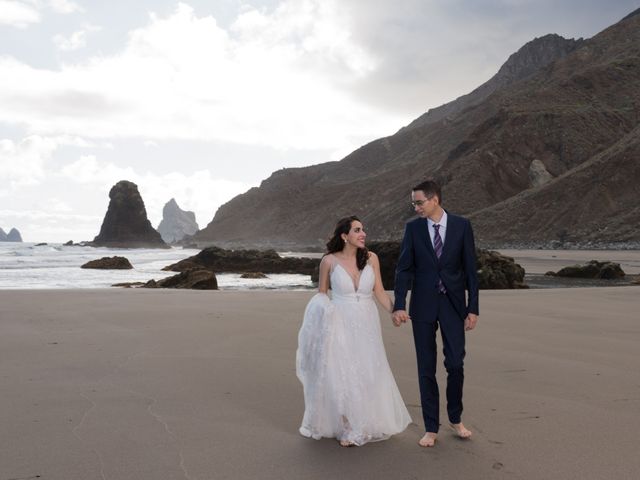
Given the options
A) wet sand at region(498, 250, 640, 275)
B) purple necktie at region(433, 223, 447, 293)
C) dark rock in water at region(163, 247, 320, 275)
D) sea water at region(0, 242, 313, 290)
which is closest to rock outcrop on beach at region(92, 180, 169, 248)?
sea water at region(0, 242, 313, 290)

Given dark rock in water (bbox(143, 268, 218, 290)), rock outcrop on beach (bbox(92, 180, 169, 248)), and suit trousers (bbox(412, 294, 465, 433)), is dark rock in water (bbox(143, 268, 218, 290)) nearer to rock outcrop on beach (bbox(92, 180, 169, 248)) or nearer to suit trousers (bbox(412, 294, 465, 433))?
suit trousers (bbox(412, 294, 465, 433))

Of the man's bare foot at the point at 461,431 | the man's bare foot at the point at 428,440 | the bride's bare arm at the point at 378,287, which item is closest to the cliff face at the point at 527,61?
the bride's bare arm at the point at 378,287

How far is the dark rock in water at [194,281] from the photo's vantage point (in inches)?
697

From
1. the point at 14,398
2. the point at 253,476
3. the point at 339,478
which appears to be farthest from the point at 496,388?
the point at 14,398

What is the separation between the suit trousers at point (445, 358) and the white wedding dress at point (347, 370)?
23 cm

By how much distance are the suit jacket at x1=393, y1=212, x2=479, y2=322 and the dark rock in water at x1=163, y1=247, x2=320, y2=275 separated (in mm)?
26717

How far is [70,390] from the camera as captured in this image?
522 centimetres

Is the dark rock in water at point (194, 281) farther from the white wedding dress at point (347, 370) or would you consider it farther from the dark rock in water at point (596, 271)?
the dark rock in water at point (596, 271)

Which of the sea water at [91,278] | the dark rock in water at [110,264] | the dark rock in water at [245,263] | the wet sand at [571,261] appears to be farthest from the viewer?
the dark rock in water at [245,263]

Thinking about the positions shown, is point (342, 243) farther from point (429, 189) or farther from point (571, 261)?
point (571, 261)

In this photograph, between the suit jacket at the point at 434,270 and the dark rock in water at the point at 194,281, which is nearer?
the suit jacket at the point at 434,270

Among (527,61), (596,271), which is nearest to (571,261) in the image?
(596,271)

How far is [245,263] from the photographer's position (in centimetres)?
3391

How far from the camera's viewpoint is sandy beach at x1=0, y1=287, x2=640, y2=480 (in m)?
3.70
